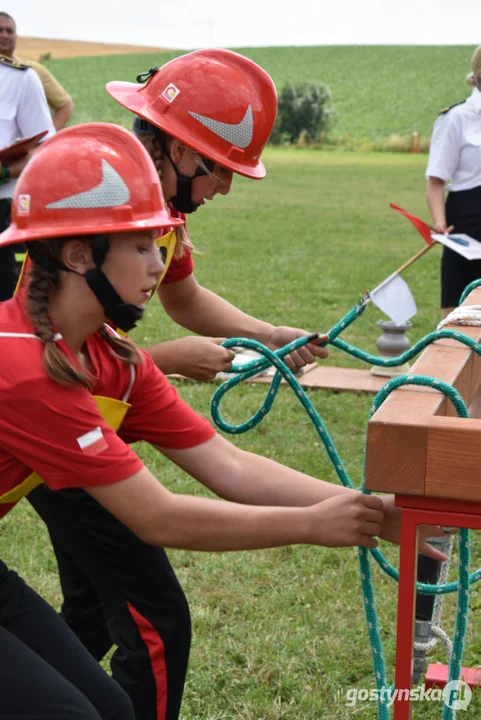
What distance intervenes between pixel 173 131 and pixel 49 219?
35.2 inches

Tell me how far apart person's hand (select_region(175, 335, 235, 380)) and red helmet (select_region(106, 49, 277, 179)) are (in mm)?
494

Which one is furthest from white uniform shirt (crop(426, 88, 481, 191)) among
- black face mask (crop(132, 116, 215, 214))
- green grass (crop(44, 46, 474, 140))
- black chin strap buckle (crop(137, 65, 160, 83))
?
green grass (crop(44, 46, 474, 140))

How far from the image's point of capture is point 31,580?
3.95m

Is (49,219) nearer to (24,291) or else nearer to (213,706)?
(24,291)

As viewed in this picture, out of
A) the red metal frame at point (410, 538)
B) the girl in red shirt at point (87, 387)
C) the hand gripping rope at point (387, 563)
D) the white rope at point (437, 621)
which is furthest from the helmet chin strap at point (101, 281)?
the white rope at point (437, 621)

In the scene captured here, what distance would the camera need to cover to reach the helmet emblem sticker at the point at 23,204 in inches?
81.7

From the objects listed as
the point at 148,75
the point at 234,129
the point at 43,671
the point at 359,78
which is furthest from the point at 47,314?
the point at 359,78

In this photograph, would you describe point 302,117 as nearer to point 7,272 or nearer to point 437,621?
point 7,272

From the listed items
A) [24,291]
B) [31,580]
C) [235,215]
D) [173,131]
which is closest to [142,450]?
[31,580]

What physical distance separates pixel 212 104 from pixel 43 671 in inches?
63.4

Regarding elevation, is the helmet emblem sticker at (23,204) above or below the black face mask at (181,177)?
above

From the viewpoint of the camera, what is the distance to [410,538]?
181 centimetres

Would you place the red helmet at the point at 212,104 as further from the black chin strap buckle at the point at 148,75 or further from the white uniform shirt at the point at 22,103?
the white uniform shirt at the point at 22,103

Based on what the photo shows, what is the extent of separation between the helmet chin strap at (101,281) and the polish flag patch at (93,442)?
9.6 inches
